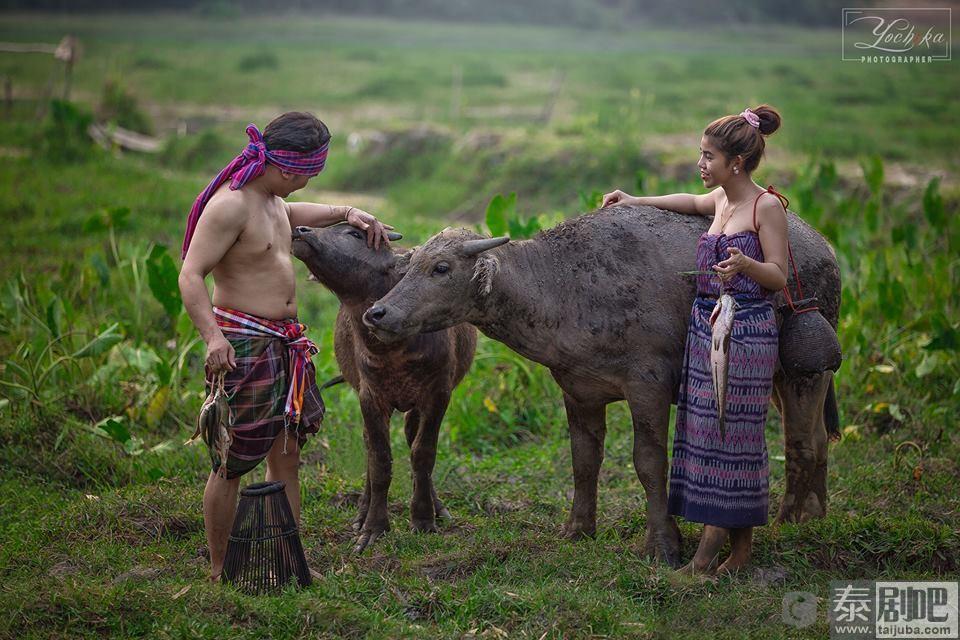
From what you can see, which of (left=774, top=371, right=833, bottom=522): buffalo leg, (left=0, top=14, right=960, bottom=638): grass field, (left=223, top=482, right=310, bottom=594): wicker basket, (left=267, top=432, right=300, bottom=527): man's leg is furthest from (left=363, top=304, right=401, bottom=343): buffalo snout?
(left=774, top=371, right=833, bottom=522): buffalo leg

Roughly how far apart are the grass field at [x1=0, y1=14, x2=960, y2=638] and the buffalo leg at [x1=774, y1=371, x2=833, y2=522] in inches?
7.4

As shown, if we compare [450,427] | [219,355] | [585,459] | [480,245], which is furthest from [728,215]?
[450,427]

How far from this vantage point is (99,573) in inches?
178

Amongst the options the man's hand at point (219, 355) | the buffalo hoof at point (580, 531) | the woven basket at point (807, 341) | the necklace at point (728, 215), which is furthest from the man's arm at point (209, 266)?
the woven basket at point (807, 341)

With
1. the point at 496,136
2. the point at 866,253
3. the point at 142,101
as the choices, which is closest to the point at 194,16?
the point at 142,101

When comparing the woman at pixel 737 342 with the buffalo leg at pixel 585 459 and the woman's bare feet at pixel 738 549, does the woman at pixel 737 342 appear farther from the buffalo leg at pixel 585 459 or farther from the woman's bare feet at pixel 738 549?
the buffalo leg at pixel 585 459

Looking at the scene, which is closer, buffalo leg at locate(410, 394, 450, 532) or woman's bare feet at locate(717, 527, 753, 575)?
woman's bare feet at locate(717, 527, 753, 575)

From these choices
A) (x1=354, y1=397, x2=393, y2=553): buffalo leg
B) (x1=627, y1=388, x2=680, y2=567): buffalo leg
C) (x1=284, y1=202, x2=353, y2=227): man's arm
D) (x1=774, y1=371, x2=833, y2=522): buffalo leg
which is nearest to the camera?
(x1=627, y1=388, x2=680, y2=567): buffalo leg

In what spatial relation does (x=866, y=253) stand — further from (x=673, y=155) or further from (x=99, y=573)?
(x=99, y=573)

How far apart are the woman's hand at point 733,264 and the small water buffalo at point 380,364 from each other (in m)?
1.39

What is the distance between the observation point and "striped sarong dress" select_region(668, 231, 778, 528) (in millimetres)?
4258

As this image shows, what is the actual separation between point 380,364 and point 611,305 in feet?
3.72

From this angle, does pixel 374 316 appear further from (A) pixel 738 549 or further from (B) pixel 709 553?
(A) pixel 738 549

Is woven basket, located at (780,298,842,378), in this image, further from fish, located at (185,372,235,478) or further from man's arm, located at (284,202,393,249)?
fish, located at (185,372,235,478)
